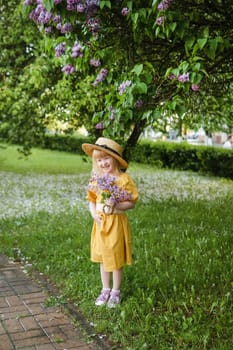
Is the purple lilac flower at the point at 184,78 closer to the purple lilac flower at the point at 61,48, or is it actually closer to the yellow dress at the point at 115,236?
the yellow dress at the point at 115,236

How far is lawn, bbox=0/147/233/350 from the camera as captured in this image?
411cm

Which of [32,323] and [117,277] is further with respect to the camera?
[117,277]

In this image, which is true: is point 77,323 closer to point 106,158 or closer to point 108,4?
point 106,158

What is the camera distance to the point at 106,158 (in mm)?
4449

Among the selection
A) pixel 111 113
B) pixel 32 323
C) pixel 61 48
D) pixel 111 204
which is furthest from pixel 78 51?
pixel 32 323

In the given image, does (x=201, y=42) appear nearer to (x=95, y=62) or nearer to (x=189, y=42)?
(x=189, y=42)

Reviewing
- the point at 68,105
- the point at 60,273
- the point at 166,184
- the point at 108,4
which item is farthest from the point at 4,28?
the point at 108,4

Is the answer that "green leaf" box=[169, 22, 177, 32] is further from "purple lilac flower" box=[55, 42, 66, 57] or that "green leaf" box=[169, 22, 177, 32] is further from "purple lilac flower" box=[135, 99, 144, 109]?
"purple lilac flower" box=[55, 42, 66, 57]

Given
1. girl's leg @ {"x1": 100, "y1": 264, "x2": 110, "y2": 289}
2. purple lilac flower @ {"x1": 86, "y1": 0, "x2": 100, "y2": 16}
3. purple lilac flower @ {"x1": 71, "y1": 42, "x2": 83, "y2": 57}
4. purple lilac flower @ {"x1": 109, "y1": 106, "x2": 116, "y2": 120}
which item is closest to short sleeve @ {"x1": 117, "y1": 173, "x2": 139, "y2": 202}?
purple lilac flower @ {"x1": 109, "y1": 106, "x2": 116, "y2": 120}

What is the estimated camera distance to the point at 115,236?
4484 millimetres

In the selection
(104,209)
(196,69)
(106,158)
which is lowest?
(104,209)

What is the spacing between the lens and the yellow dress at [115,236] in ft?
14.7

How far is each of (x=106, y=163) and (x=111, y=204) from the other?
0.40 meters

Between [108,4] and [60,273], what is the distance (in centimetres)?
346
